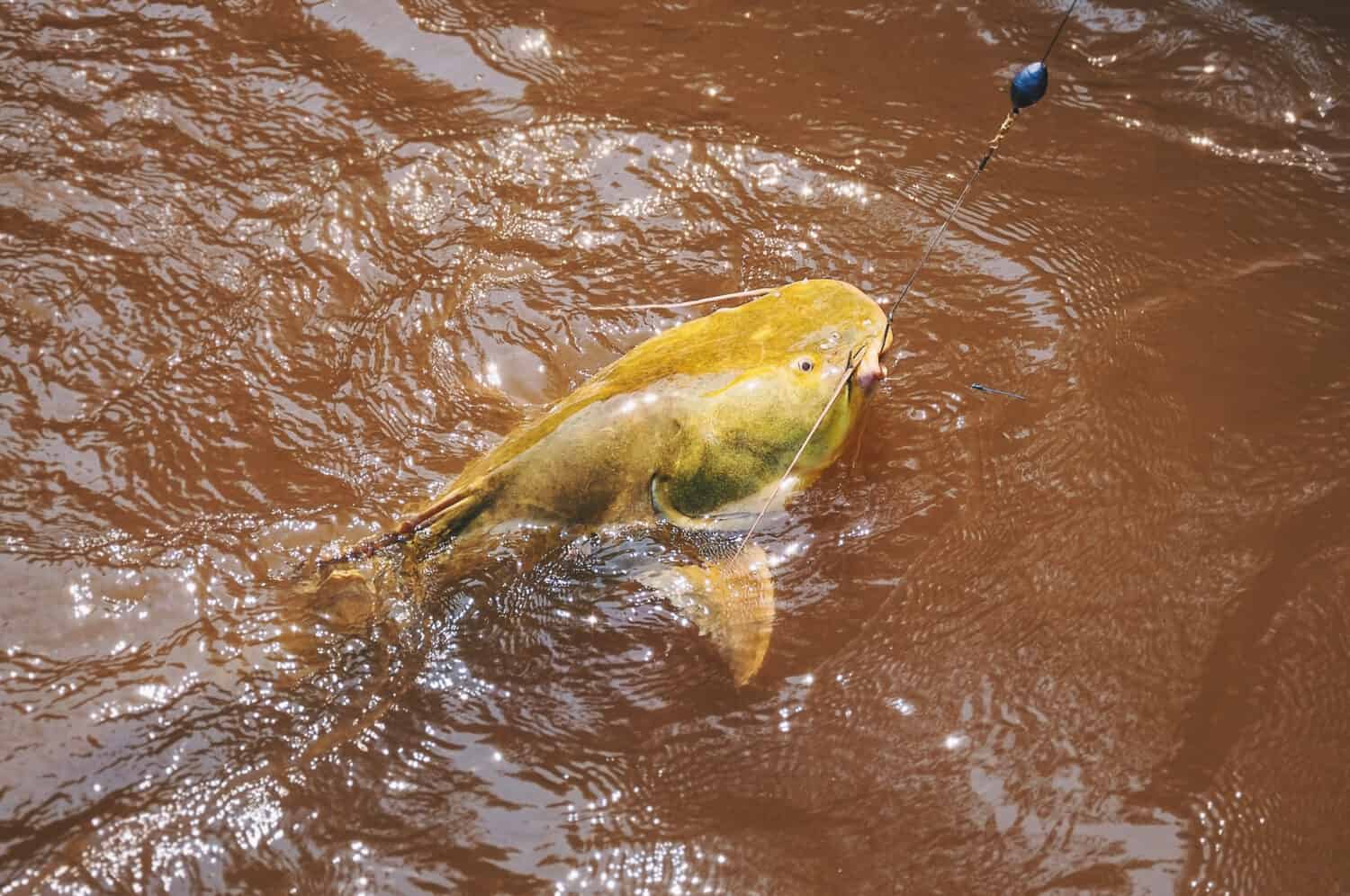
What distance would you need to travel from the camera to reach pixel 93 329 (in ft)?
10.4

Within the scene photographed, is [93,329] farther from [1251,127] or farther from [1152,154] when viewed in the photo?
[1251,127]

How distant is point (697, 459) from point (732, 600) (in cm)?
38

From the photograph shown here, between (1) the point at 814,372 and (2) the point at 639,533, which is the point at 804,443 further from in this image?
(2) the point at 639,533

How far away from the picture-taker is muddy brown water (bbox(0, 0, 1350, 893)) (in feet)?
7.79

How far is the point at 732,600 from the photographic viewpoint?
8.59ft

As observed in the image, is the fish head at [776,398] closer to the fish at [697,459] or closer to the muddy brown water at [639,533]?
the fish at [697,459]

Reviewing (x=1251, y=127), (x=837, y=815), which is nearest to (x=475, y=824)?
(x=837, y=815)

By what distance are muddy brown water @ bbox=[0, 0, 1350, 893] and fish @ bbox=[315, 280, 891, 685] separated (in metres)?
0.12

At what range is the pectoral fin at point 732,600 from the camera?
2.56 meters

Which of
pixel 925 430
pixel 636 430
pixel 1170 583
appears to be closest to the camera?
pixel 636 430

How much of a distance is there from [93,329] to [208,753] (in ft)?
4.93

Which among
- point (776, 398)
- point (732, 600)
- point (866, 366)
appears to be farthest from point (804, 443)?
point (732, 600)

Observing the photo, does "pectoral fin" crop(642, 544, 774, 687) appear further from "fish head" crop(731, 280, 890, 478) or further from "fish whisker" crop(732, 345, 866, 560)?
"fish head" crop(731, 280, 890, 478)

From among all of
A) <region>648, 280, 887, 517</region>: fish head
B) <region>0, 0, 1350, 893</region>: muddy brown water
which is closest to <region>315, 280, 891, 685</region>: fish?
<region>648, 280, 887, 517</region>: fish head
